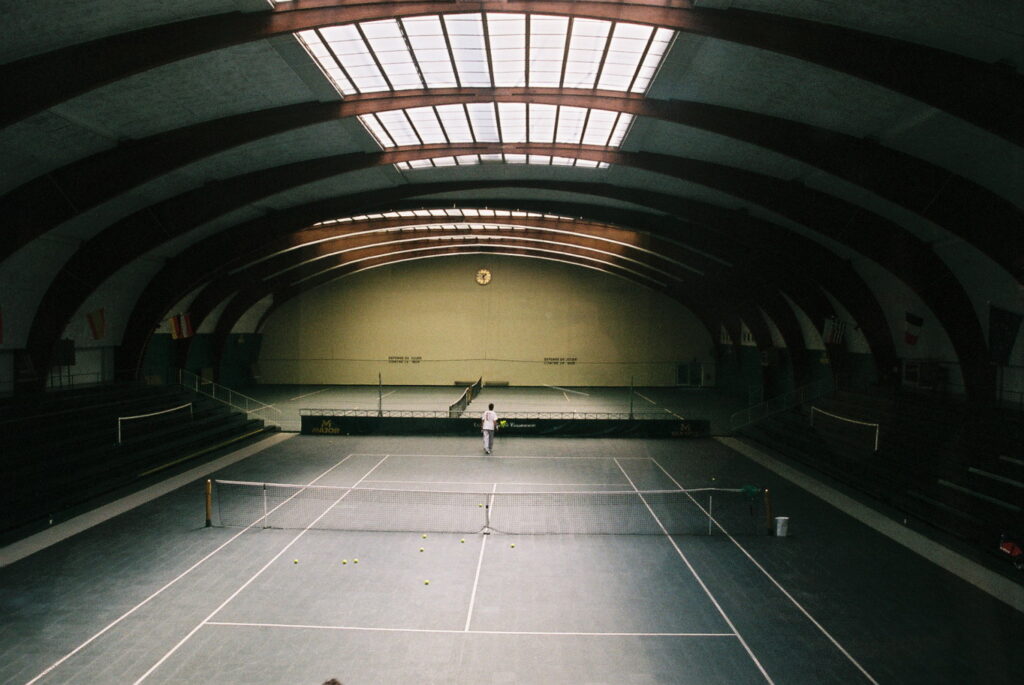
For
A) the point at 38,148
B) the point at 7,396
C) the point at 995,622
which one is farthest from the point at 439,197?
the point at 995,622

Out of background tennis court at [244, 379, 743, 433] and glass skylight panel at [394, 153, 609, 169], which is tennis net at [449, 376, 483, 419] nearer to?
background tennis court at [244, 379, 743, 433]

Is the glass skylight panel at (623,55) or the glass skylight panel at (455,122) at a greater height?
the glass skylight panel at (455,122)

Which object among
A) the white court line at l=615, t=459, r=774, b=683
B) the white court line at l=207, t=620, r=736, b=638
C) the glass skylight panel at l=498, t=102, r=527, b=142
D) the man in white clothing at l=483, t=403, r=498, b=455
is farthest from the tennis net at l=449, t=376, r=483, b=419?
the white court line at l=207, t=620, r=736, b=638

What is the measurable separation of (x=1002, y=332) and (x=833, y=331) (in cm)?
879

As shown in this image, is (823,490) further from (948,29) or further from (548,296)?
(548,296)

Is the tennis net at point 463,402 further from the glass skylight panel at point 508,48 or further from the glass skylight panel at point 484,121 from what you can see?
the glass skylight panel at point 508,48

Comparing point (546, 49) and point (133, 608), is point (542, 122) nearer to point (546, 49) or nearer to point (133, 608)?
point (546, 49)

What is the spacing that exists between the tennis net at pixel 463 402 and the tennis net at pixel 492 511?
10035 millimetres

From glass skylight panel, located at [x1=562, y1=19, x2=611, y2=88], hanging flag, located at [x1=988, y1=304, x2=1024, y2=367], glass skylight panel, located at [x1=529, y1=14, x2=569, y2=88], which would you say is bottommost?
hanging flag, located at [x1=988, y1=304, x2=1024, y2=367]

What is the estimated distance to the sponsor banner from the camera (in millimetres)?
27219

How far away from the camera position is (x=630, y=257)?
3738cm

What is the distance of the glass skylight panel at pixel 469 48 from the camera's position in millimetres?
12477

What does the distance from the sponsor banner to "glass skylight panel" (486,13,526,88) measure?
15620 millimetres

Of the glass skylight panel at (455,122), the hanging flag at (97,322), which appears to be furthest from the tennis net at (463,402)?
the hanging flag at (97,322)
